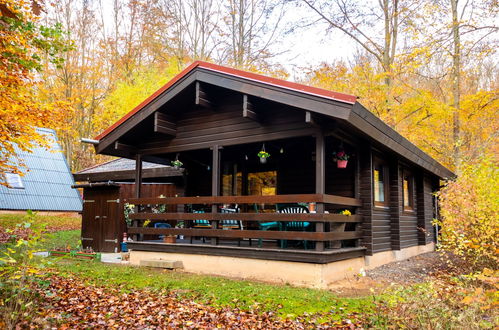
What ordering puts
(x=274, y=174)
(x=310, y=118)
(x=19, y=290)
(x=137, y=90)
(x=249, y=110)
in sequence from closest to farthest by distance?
(x=19, y=290) < (x=310, y=118) < (x=249, y=110) < (x=274, y=174) < (x=137, y=90)

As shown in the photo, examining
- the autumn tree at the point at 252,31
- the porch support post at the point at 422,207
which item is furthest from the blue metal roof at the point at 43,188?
the porch support post at the point at 422,207

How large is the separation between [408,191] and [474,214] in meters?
5.54

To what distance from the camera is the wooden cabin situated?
7.75 m

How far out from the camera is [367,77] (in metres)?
18.8

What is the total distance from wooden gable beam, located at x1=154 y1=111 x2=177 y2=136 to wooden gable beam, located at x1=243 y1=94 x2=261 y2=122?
251 cm

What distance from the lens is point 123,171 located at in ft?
49.2

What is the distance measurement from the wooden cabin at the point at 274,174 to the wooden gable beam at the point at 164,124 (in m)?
0.03

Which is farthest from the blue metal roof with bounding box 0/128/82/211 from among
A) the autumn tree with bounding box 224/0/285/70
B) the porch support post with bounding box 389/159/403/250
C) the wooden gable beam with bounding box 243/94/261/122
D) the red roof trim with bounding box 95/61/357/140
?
the porch support post with bounding box 389/159/403/250

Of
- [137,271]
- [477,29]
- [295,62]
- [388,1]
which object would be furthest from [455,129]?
[137,271]

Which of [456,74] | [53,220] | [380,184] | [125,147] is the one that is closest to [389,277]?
[380,184]

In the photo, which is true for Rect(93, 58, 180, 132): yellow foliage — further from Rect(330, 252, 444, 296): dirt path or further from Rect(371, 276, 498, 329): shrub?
Rect(371, 276, 498, 329): shrub

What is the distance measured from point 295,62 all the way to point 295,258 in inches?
683

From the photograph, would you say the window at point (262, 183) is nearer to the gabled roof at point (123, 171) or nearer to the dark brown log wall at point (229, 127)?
the gabled roof at point (123, 171)

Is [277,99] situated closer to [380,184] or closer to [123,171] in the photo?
[380,184]
